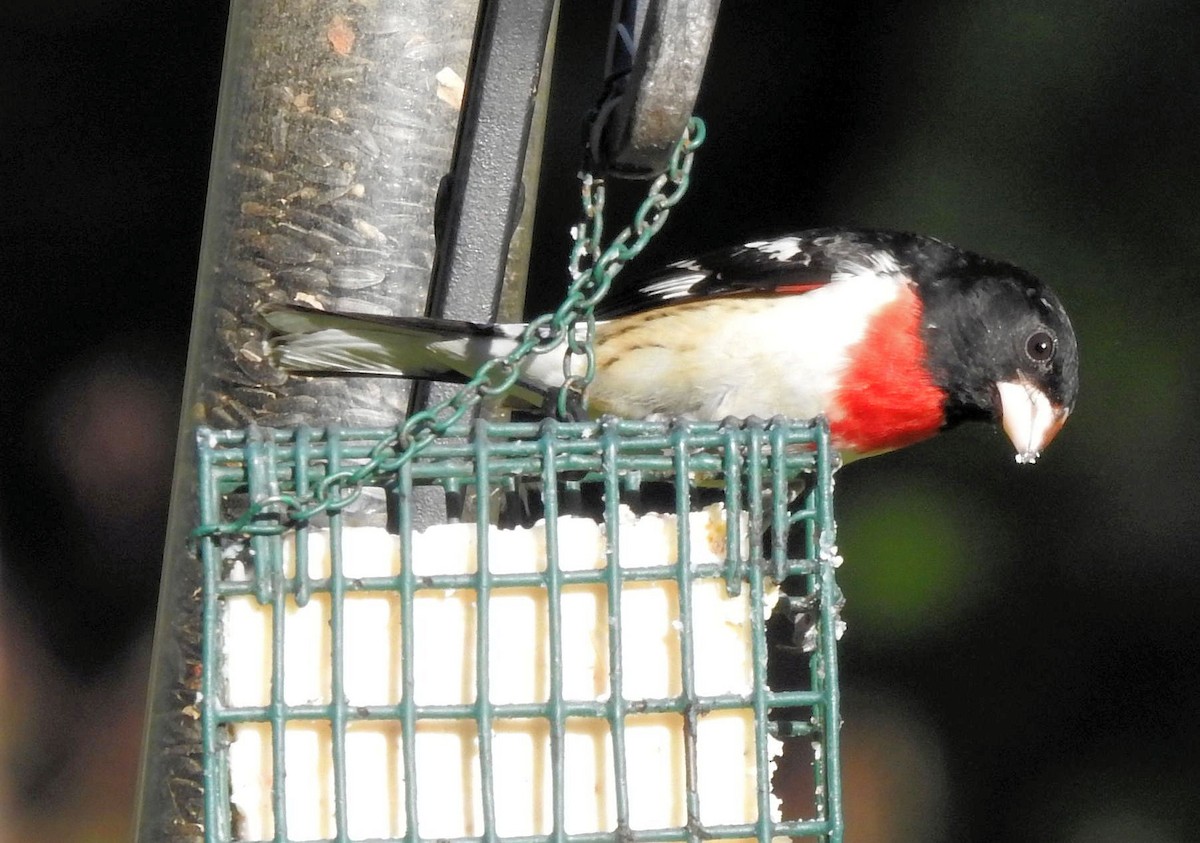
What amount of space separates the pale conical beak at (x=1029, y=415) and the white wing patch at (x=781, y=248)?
1.58 ft

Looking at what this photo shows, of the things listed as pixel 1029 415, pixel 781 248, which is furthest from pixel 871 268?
pixel 1029 415

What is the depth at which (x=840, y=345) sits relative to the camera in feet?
9.80

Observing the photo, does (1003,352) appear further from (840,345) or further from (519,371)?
(519,371)

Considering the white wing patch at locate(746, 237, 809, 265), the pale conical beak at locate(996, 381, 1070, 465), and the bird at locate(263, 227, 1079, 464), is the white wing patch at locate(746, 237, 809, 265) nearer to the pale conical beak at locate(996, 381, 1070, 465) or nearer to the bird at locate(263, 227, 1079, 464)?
the bird at locate(263, 227, 1079, 464)

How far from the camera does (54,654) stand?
547cm

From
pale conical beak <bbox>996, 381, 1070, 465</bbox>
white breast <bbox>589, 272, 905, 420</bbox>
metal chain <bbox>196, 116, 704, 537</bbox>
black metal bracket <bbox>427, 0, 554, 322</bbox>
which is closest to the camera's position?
metal chain <bbox>196, 116, 704, 537</bbox>

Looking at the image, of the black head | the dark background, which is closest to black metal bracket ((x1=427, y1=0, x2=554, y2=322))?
the black head

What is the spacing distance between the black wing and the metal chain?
2.74ft

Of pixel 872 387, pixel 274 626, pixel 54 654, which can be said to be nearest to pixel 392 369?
pixel 274 626

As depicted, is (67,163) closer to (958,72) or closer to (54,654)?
(54,654)

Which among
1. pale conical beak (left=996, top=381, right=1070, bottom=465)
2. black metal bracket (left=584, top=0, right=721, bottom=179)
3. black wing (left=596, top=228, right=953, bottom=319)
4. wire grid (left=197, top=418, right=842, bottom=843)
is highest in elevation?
black wing (left=596, top=228, right=953, bottom=319)

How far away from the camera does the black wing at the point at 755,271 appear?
3010mm

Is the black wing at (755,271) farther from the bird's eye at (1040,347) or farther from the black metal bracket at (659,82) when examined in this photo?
the black metal bracket at (659,82)

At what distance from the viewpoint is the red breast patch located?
2994 mm
